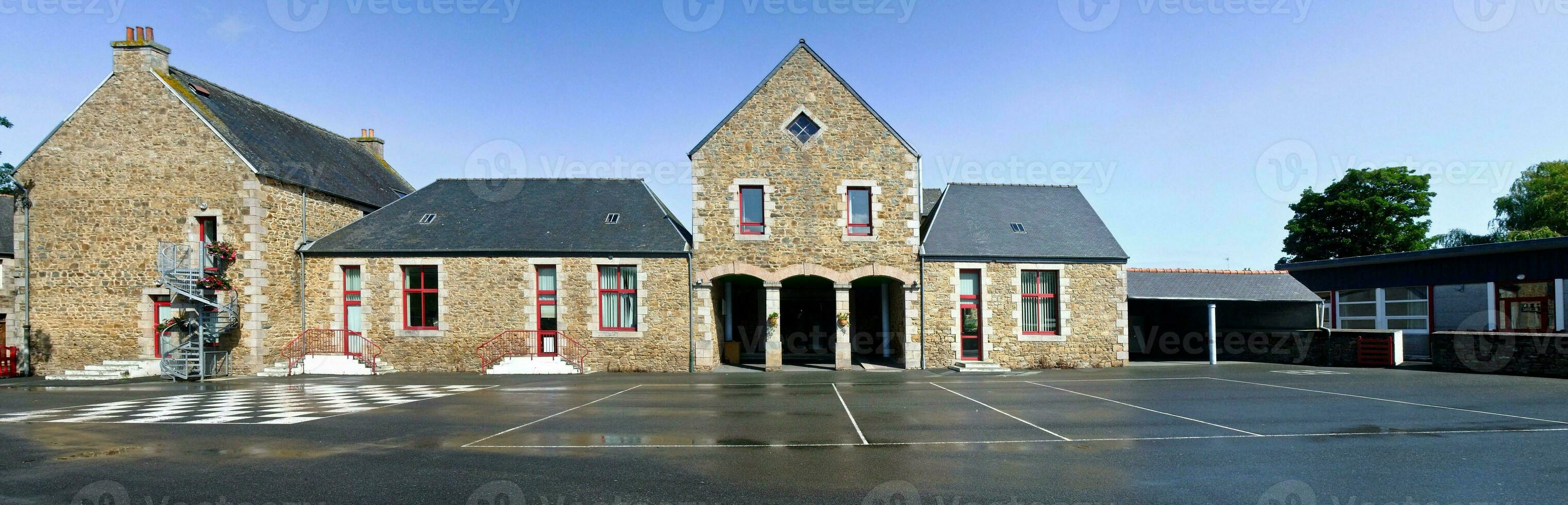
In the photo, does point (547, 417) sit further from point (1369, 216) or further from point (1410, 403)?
point (1369, 216)

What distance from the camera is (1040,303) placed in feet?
66.4

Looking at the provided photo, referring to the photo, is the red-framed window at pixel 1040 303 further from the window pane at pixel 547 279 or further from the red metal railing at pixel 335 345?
the red metal railing at pixel 335 345

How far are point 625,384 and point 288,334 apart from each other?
9.49m

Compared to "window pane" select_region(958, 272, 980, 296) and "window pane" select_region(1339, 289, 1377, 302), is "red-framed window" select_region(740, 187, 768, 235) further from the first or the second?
"window pane" select_region(1339, 289, 1377, 302)

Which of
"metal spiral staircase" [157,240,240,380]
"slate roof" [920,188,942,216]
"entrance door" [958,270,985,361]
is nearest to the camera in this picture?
"metal spiral staircase" [157,240,240,380]

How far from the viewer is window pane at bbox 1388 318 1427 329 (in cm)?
2386

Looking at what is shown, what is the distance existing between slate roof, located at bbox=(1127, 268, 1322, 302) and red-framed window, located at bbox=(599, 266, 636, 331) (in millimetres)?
13337

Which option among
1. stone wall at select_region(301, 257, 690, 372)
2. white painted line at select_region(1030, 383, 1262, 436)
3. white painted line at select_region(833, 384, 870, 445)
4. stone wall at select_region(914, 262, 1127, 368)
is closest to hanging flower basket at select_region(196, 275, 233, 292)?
stone wall at select_region(301, 257, 690, 372)

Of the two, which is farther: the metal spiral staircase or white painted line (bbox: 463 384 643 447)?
the metal spiral staircase

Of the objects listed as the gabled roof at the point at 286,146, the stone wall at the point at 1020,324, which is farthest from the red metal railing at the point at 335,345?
the stone wall at the point at 1020,324

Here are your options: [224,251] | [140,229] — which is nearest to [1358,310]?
[224,251]

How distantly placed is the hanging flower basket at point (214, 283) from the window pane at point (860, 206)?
14.8 meters

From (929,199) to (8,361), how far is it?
2490 cm

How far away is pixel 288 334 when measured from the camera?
1919 centimetres
